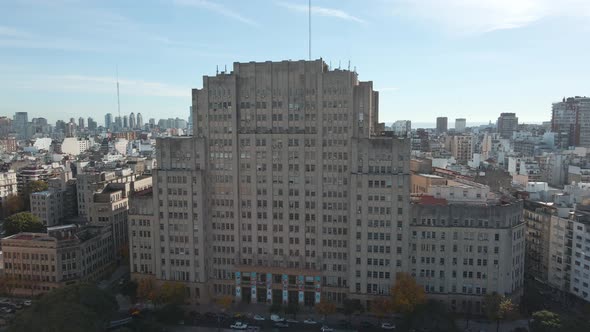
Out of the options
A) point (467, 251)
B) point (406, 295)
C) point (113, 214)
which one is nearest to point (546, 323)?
point (467, 251)

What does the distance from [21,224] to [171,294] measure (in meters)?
78.2

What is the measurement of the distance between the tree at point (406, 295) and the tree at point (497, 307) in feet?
43.9

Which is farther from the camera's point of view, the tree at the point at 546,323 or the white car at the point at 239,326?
the white car at the point at 239,326

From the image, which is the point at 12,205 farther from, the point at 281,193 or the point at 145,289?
the point at 281,193

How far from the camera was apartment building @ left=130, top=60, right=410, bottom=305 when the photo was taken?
10750 cm

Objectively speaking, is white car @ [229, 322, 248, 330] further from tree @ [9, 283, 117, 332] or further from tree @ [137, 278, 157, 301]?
tree @ [9, 283, 117, 332]

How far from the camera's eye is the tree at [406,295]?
320 ft

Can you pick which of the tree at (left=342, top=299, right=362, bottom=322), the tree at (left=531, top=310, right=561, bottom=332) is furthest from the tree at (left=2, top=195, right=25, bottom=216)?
the tree at (left=531, top=310, right=561, bottom=332)

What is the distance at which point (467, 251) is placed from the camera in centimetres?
10569

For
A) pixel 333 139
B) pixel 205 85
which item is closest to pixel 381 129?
pixel 333 139

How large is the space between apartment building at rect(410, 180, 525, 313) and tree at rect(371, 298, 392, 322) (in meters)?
11.3

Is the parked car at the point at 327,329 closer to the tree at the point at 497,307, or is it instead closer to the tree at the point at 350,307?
the tree at the point at 350,307

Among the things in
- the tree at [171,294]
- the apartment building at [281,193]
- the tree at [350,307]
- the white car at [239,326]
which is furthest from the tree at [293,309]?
the tree at [171,294]

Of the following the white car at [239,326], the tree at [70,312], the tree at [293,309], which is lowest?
the white car at [239,326]
